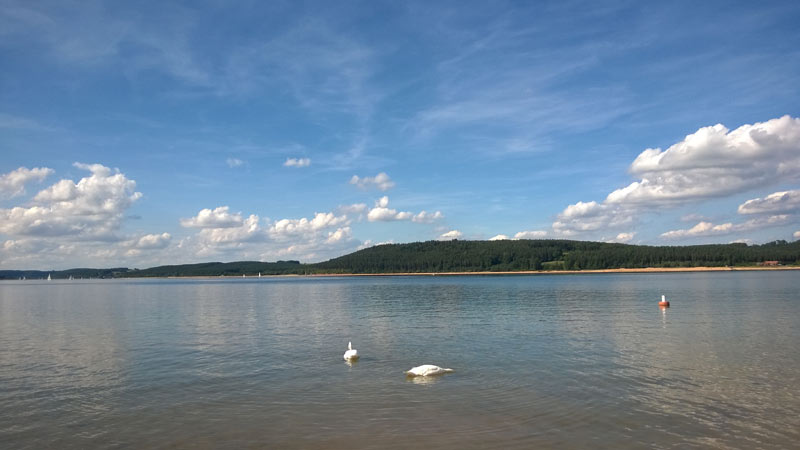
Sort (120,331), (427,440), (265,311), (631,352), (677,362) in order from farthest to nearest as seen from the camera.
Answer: (265,311) < (120,331) < (631,352) < (677,362) < (427,440)

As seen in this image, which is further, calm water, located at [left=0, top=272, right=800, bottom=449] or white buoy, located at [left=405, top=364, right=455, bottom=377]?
white buoy, located at [left=405, top=364, right=455, bottom=377]

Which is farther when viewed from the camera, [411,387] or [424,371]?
[424,371]

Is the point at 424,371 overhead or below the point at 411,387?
overhead

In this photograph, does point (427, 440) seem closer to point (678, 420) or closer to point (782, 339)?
point (678, 420)

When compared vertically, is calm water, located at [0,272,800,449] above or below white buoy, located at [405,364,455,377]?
below

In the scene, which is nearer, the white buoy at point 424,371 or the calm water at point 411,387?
the calm water at point 411,387

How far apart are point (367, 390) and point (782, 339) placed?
26.7 metres

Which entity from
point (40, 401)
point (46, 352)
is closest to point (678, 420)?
point (40, 401)

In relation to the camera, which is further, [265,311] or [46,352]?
[265,311]

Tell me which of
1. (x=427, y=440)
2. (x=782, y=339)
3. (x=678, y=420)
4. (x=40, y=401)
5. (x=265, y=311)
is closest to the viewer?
(x=427, y=440)

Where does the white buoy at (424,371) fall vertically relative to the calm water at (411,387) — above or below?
above

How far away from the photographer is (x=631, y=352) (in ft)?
89.9

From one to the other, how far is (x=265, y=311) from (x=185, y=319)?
10353 mm

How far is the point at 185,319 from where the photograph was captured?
51.1 m
